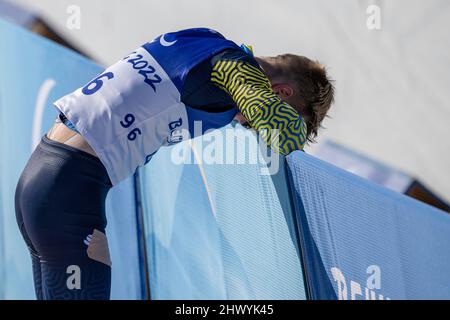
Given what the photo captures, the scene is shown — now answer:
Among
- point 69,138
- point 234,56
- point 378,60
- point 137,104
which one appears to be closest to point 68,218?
point 69,138

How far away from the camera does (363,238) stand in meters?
1.81

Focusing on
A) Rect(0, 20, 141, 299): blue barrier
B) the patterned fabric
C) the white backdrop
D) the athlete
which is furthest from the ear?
the white backdrop

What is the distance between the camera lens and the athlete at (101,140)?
6.35 ft

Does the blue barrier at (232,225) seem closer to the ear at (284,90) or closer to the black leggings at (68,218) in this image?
the ear at (284,90)

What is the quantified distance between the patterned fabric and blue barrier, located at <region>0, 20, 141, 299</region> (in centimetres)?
115

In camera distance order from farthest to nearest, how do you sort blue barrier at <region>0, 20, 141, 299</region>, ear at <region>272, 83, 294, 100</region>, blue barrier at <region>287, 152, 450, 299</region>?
blue barrier at <region>0, 20, 141, 299</region>, ear at <region>272, 83, 294, 100</region>, blue barrier at <region>287, 152, 450, 299</region>

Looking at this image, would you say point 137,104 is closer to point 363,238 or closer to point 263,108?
point 263,108

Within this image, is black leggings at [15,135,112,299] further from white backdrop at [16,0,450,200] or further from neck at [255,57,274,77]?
white backdrop at [16,0,450,200]

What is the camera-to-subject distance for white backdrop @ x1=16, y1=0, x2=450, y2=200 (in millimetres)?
3830

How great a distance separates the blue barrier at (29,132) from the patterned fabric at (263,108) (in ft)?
3.78

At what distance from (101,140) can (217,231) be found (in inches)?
26.1

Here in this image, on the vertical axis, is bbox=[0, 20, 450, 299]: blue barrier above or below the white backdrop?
below

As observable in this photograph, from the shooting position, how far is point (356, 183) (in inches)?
70.1

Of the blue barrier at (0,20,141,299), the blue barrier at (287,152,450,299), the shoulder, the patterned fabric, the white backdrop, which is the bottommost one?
the blue barrier at (287,152,450,299)
